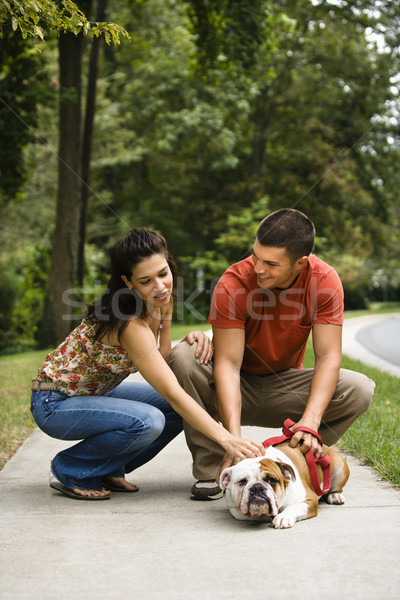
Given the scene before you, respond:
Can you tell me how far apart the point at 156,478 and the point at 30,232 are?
21940mm

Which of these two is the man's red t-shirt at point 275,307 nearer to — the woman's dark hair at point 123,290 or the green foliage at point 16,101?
the woman's dark hair at point 123,290

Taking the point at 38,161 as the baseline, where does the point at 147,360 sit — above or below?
below

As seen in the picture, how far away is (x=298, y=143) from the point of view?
28.3 metres

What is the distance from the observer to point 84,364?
151 inches

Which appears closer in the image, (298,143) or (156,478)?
(156,478)

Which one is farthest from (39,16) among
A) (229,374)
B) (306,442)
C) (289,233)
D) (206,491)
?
(206,491)

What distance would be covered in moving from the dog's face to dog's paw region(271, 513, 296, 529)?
0.03 meters

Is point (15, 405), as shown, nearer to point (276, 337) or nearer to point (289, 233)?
point (276, 337)

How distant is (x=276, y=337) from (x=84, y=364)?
117 centimetres

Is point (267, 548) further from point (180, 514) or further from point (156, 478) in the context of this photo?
point (156, 478)

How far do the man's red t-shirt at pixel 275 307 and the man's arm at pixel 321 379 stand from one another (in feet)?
0.25

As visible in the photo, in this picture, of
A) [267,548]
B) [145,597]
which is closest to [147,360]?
[267,548]

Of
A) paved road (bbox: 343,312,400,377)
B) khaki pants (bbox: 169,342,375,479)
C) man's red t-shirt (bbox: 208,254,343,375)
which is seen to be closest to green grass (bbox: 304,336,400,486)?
khaki pants (bbox: 169,342,375,479)

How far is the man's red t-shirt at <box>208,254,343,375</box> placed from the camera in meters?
4.05
